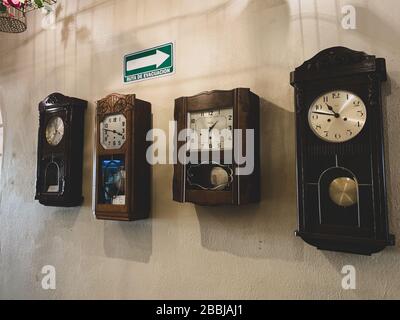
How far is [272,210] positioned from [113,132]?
2.84 ft

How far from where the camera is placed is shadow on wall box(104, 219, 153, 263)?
1.68 metres

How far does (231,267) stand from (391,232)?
2.14ft

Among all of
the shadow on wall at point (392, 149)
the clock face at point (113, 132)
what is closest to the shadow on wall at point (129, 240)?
the clock face at point (113, 132)

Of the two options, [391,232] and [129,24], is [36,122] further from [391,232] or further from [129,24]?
[391,232]

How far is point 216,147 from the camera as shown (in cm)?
136

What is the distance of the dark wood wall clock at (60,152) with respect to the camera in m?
1.87

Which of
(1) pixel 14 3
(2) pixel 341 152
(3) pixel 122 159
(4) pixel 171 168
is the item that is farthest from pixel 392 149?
(1) pixel 14 3

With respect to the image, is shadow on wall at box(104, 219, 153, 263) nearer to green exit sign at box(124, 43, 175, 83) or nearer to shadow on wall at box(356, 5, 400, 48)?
green exit sign at box(124, 43, 175, 83)

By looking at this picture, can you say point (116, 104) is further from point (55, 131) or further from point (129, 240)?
point (129, 240)

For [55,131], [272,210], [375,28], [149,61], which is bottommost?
[272,210]

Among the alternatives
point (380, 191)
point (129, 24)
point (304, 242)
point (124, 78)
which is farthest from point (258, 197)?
point (129, 24)

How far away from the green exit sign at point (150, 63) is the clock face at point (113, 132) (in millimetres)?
286

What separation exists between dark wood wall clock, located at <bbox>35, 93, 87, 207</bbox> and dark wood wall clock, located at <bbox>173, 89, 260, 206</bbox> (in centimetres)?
76

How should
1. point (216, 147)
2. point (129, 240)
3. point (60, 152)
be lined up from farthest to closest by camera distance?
point (60, 152), point (129, 240), point (216, 147)
